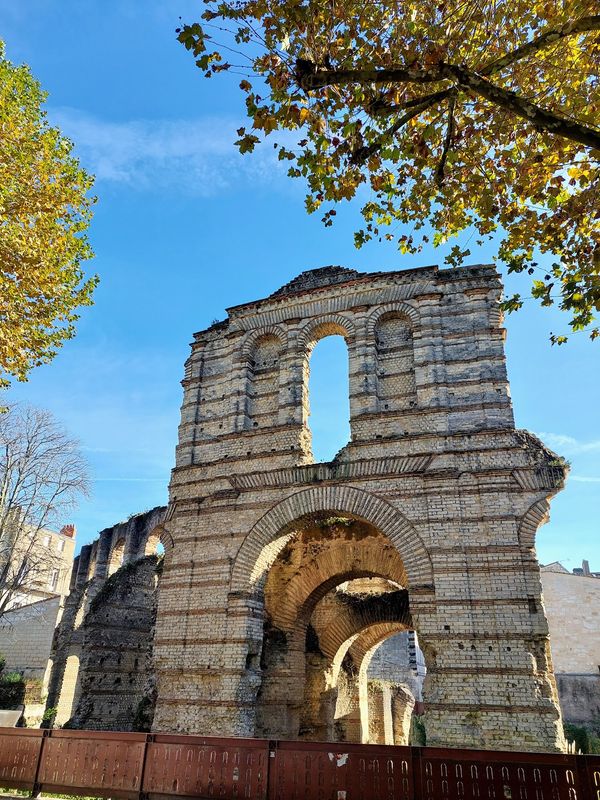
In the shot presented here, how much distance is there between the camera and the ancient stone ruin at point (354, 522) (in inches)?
359

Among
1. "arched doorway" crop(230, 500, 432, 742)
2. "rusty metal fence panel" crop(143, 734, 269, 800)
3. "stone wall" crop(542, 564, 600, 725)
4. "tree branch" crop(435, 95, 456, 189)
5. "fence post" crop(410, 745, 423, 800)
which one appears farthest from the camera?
"stone wall" crop(542, 564, 600, 725)

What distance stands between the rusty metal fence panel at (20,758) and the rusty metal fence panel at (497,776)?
5429mm

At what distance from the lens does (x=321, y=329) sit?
43.1 feet

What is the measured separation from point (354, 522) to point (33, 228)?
854 centimetres

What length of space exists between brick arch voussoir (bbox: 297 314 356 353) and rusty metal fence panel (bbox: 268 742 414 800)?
8.03m

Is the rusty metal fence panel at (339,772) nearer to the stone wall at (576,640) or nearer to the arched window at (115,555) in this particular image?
the arched window at (115,555)

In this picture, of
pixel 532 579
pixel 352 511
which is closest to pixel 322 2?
pixel 352 511

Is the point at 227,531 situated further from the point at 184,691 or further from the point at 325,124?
the point at 325,124

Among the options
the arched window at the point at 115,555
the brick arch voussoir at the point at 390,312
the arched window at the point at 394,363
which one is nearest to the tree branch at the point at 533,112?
the arched window at the point at 394,363

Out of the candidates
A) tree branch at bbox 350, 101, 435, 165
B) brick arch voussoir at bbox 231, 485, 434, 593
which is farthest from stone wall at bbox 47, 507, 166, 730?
tree branch at bbox 350, 101, 435, 165

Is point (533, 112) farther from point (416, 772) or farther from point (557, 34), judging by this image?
point (416, 772)

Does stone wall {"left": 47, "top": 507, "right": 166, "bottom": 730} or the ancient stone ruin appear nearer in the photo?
the ancient stone ruin

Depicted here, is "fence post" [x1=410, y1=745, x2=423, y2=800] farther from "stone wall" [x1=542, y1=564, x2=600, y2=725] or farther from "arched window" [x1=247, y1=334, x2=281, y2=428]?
"stone wall" [x1=542, y1=564, x2=600, y2=725]

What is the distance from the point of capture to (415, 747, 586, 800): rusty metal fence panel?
5879mm
